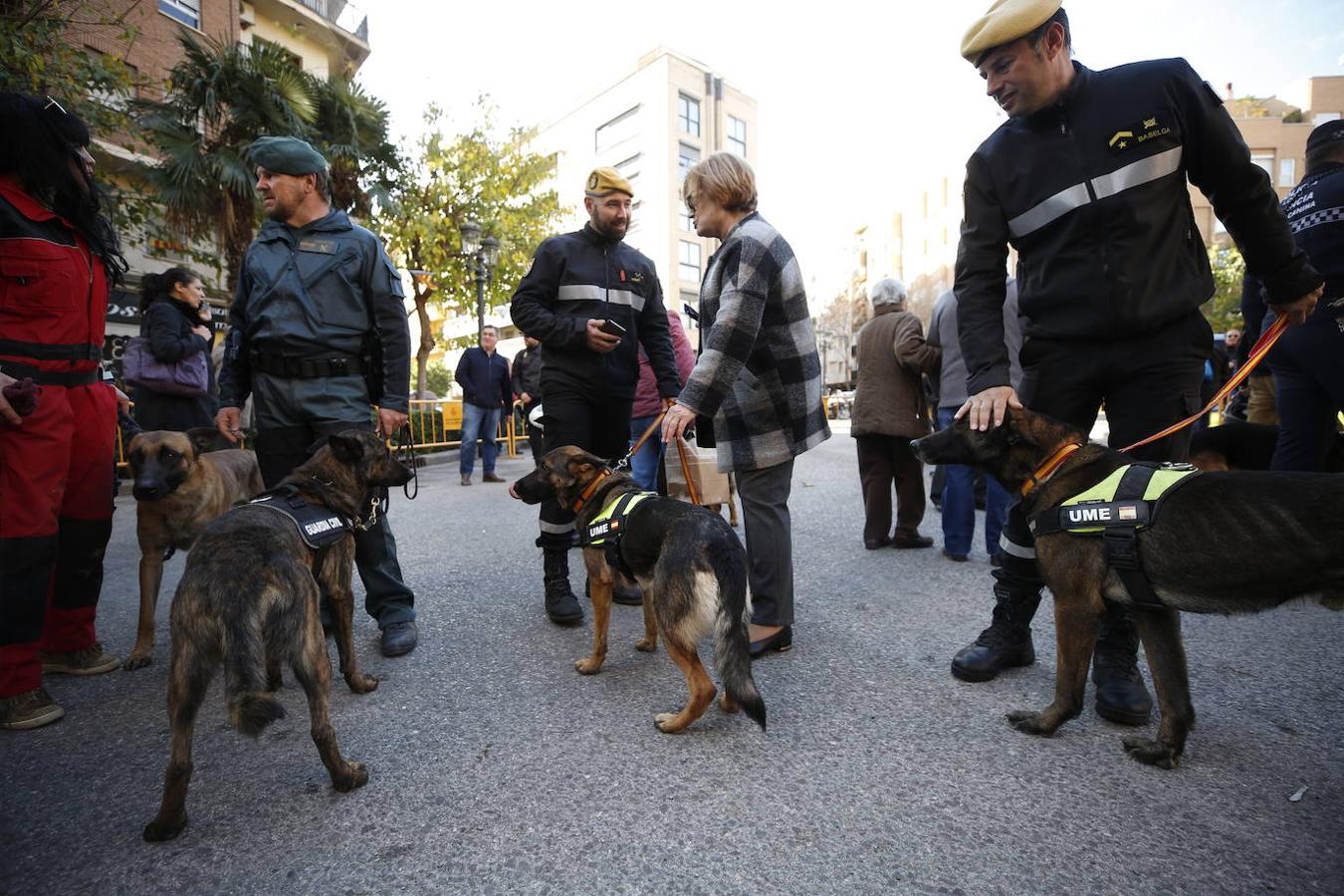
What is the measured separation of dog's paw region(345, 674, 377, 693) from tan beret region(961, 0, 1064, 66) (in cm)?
353

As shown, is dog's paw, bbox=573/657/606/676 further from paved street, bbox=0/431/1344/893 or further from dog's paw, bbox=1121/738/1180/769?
dog's paw, bbox=1121/738/1180/769

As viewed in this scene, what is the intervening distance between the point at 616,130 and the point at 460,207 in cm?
2541

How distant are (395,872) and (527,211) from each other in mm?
21141

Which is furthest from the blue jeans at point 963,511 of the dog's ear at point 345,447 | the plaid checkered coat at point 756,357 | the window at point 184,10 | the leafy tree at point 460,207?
the window at point 184,10

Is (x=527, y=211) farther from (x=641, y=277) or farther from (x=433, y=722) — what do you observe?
(x=433, y=722)

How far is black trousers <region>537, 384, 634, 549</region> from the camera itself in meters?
3.86

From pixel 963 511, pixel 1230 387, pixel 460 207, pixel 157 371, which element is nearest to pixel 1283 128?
pixel 460 207

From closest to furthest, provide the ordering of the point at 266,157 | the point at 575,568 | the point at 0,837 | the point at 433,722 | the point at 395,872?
the point at 395,872 → the point at 0,837 → the point at 433,722 → the point at 266,157 → the point at 575,568

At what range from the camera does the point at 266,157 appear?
10.5ft

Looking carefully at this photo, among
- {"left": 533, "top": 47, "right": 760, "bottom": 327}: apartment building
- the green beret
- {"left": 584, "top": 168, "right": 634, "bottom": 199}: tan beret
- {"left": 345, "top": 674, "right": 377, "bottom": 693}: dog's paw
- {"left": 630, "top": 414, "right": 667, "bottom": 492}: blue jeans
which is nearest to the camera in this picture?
{"left": 345, "top": 674, "right": 377, "bottom": 693}: dog's paw

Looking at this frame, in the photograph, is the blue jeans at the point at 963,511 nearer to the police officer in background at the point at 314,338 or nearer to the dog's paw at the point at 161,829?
the police officer in background at the point at 314,338

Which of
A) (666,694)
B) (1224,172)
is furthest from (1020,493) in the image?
(666,694)

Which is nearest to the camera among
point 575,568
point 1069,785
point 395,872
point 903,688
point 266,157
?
A: point 395,872

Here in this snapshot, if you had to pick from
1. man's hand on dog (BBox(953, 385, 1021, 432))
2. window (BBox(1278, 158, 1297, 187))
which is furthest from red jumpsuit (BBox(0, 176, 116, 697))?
window (BBox(1278, 158, 1297, 187))
